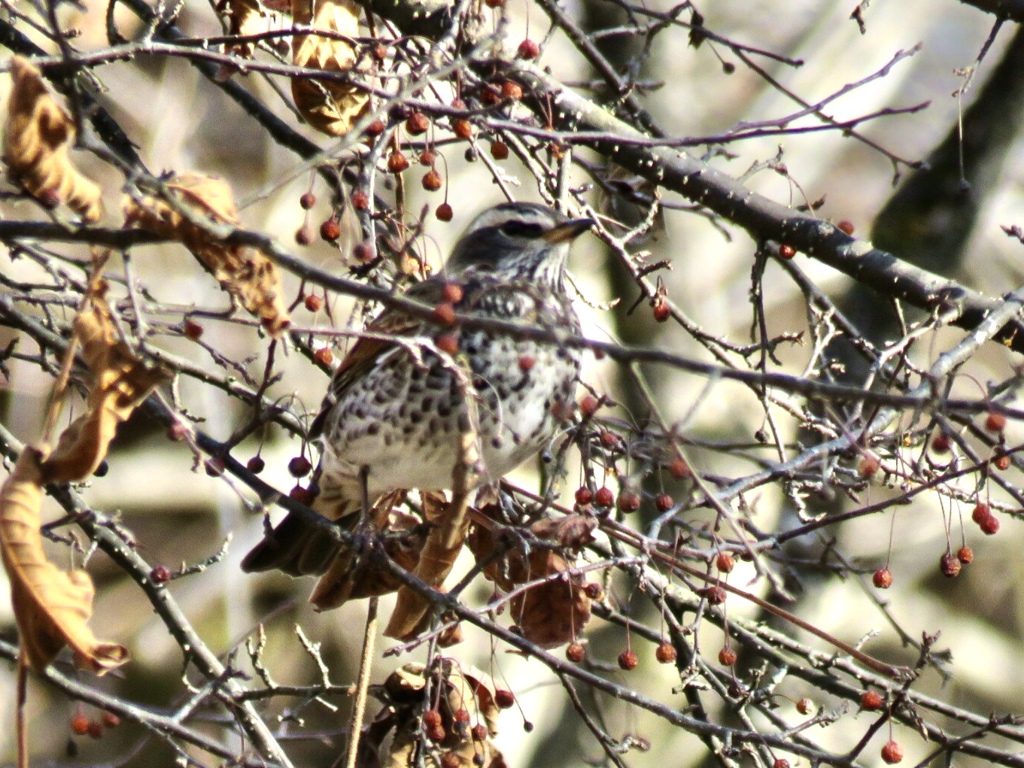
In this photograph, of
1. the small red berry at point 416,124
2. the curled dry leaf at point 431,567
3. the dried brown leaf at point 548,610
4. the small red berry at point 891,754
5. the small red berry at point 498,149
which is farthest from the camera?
the small red berry at point 498,149

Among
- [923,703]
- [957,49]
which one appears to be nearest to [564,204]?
[923,703]

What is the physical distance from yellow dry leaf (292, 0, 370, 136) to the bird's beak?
60 cm

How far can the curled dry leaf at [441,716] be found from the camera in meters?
3.27

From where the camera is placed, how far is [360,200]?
3.08 meters

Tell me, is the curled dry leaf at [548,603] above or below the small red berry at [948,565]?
below

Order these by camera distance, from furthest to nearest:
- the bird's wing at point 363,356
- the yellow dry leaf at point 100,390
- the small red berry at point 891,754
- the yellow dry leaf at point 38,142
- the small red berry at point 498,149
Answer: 1. the bird's wing at point 363,356
2. the small red berry at point 498,149
3. the small red berry at point 891,754
4. the yellow dry leaf at point 100,390
5. the yellow dry leaf at point 38,142

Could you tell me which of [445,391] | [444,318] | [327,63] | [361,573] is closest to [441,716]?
[361,573]

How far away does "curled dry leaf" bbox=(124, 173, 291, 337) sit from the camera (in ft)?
6.54

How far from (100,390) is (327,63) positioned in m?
1.39

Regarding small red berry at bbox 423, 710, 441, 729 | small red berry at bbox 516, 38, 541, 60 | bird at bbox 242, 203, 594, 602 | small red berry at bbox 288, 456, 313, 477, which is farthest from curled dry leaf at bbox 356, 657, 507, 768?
small red berry at bbox 516, 38, 541, 60

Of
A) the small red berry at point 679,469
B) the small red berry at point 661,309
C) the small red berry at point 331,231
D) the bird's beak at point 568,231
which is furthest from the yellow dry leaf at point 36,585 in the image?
the small red berry at point 661,309

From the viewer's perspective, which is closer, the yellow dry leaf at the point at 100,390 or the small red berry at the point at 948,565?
the yellow dry leaf at the point at 100,390

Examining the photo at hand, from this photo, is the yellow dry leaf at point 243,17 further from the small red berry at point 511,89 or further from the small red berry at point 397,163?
the small red berry at point 511,89

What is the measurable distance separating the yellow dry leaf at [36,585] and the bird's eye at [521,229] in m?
1.87
